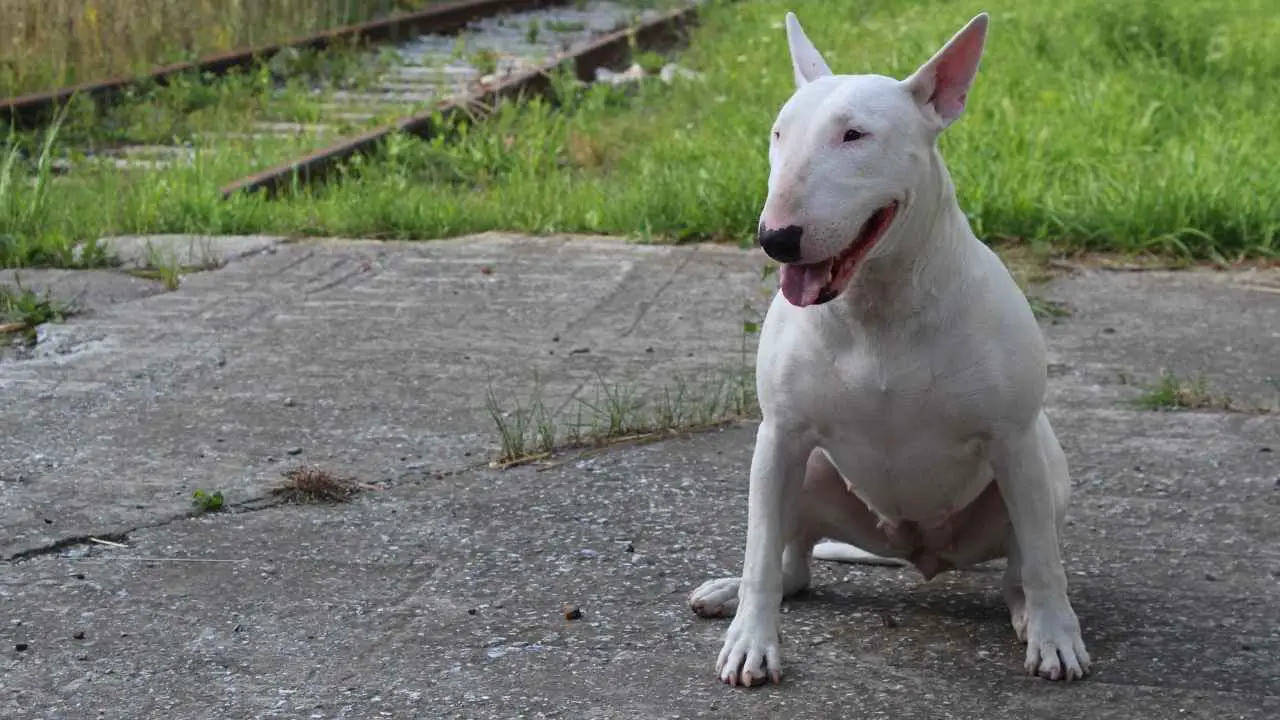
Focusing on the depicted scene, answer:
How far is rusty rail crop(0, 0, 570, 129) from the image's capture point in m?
9.02

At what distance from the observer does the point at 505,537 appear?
12.6 ft

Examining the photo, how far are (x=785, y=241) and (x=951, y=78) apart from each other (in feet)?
1.60

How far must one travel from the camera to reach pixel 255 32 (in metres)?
12.4

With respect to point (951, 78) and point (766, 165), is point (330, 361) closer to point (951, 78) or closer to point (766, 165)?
point (766, 165)

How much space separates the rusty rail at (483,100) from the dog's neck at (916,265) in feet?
16.1

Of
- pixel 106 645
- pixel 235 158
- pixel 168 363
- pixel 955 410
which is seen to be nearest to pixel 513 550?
pixel 106 645

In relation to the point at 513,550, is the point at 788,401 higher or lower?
higher

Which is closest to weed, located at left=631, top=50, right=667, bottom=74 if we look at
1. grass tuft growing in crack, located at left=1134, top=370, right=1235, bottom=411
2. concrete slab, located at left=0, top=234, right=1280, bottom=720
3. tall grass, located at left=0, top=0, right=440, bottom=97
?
tall grass, located at left=0, top=0, right=440, bottom=97

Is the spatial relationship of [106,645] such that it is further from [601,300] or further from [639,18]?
[639,18]

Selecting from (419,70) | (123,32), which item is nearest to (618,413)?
(123,32)

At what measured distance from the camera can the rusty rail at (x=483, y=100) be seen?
314 inches

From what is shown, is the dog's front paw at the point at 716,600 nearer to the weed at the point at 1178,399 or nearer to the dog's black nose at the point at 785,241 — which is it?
the dog's black nose at the point at 785,241

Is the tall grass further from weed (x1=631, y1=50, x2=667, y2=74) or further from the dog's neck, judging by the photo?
the dog's neck

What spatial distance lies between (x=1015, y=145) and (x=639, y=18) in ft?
26.8
